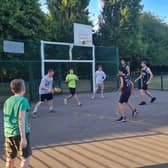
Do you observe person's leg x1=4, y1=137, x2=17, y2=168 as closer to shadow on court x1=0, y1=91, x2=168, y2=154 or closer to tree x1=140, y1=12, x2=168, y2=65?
shadow on court x1=0, y1=91, x2=168, y2=154

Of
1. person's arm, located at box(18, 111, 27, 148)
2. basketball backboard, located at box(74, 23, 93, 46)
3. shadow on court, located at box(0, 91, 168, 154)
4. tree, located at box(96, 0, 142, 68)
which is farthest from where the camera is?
tree, located at box(96, 0, 142, 68)

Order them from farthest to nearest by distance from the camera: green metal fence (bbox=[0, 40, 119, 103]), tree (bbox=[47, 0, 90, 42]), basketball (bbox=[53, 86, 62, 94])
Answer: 1. tree (bbox=[47, 0, 90, 42])
2. basketball (bbox=[53, 86, 62, 94])
3. green metal fence (bbox=[0, 40, 119, 103])

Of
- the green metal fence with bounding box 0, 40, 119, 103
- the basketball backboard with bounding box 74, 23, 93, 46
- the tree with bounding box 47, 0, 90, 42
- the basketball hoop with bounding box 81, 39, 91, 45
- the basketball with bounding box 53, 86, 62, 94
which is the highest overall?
the tree with bounding box 47, 0, 90, 42

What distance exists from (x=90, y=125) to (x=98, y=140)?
2.16m

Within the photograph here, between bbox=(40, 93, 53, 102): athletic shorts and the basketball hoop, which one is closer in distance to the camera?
bbox=(40, 93, 53, 102): athletic shorts

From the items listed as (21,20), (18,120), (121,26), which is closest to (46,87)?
(18,120)

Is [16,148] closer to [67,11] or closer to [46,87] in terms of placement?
[46,87]

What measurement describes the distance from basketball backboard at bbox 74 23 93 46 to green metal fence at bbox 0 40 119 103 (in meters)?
1.75

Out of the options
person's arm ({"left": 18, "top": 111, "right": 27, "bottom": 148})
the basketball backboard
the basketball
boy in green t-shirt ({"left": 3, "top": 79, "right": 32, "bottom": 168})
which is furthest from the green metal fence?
person's arm ({"left": 18, "top": 111, "right": 27, "bottom": 148})

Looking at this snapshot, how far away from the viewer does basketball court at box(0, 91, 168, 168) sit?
6.46 metres

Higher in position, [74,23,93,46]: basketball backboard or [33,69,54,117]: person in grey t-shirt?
[74,23,93,46]: basketball backboard

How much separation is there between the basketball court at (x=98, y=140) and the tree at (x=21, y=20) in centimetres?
1507

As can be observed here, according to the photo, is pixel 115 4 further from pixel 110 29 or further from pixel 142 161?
pixel 142 161

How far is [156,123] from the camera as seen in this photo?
10.5m
